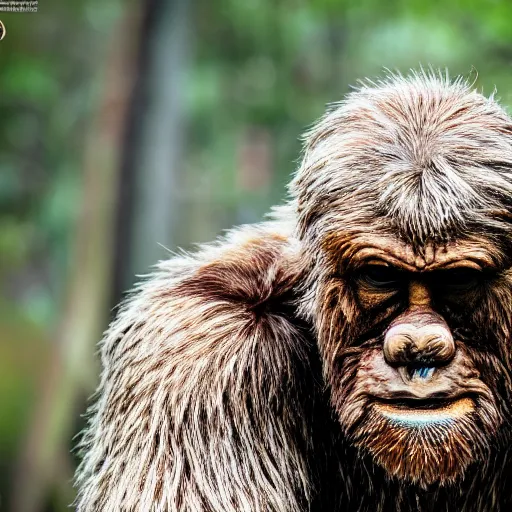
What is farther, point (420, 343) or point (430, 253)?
point (430, 253)

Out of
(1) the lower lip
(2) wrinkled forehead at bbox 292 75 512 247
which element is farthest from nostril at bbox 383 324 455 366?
(2) wrinkled forehead at bbox 292 75 512 247

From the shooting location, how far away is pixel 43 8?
1483 cm

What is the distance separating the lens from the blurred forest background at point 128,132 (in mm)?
11555

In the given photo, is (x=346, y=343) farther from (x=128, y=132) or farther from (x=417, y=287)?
(x=128, y=132)

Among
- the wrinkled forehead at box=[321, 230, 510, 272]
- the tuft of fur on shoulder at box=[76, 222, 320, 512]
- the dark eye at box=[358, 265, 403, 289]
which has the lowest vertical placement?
the tuft of fur on shoulder at box=[76, 222, 320, 512]

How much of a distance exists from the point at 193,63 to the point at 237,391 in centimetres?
1310

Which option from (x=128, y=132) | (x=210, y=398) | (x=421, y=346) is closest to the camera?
(x=421, y=346)

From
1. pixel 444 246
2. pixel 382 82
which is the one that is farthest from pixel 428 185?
pixel 382 82

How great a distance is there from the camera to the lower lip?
3469mm

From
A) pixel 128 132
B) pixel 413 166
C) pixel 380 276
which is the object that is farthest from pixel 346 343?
pixel 128 132

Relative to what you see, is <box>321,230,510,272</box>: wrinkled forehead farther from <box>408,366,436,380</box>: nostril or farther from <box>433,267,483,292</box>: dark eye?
<box>408,366,436,380</box>: nostril

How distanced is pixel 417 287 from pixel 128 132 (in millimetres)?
9244

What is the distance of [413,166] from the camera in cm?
369

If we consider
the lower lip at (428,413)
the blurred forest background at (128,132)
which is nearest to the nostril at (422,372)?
the lower lip at (428,413)
